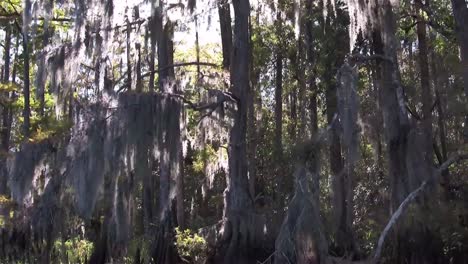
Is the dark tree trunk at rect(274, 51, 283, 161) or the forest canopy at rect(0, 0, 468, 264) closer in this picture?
the forest canopy at rect(0, 0, 468, 264)

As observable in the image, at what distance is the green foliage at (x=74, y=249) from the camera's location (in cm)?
1305

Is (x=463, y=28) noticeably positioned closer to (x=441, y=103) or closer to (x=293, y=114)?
(x=441, y=103)

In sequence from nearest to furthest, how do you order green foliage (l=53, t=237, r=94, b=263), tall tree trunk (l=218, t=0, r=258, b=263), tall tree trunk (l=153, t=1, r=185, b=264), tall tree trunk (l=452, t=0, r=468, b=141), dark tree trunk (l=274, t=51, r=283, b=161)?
tall tree trunk (l=452, t=0, r=468, b=141) < tall tree trunk (l=153, t=1, r=185, b=264) < tall tree trunk (l=218, t=0, r=258, b=263) < green foliage (l=53, t=237, r=94, b=263) < dark tree trunk (l=274, t=51, r=283, b=161)

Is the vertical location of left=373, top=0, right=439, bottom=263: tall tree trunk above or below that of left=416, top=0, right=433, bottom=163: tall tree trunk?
below

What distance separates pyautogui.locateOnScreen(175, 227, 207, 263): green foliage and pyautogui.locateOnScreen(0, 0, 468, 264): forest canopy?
1.6 inches

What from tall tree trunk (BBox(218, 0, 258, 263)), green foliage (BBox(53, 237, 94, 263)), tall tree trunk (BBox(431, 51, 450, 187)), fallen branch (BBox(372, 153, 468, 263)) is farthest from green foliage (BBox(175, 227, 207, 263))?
tall tree trunk (BBox(431, 51, 450, 187))

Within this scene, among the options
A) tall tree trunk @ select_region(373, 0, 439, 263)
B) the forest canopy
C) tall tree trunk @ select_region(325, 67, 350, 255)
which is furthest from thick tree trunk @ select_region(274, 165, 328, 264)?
tall tree trunk @ select_region(373, 0, 439, 263)

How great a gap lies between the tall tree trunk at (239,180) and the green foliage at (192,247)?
489 millimetres

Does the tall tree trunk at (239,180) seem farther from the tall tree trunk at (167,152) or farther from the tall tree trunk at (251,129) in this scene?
the tall tree trunk at (251,129)

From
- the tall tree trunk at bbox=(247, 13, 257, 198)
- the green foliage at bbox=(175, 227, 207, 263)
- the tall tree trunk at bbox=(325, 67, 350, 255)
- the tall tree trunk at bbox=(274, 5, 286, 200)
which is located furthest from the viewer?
the tall tree trunk at bbox=(274, 5, 286, 200)

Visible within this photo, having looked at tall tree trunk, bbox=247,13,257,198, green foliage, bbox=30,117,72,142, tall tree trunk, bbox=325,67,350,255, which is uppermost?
tall tree trunk, bbox=247,13,257,198

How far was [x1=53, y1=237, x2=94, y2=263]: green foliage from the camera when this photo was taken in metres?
13.1

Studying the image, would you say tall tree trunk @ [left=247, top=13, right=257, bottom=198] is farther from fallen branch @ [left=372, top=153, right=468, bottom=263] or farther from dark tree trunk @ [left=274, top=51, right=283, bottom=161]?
fallen branch @ [left=372, top=153, right=468, bottom=263]

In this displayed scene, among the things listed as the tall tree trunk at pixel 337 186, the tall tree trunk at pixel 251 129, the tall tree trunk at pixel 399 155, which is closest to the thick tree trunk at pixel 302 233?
the tall tree trunk at pixel 337 186
